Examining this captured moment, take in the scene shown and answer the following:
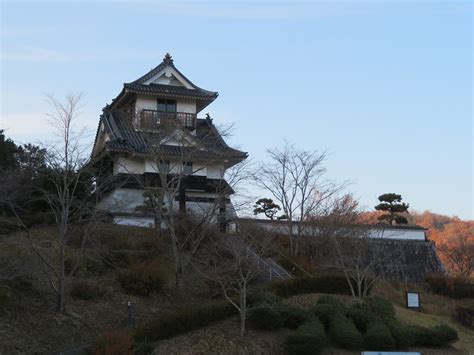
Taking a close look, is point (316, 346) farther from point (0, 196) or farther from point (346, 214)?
point (346, 214)

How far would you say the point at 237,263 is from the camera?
18.6 m

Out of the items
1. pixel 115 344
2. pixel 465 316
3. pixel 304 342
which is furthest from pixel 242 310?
pixel 465 316

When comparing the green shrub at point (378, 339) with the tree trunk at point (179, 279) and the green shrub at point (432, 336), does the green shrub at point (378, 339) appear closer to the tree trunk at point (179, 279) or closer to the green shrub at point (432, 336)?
the green shrub at point (432, 336)

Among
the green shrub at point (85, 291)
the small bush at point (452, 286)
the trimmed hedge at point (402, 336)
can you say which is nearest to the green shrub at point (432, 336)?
the trimmed hedge at point (402, 336)

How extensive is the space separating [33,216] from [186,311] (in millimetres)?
11145

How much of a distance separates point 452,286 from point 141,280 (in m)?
15.2

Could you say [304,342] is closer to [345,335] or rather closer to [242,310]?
[345,335]

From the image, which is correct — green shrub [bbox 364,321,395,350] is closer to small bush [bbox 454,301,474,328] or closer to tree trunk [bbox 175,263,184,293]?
tree trunk [bbox 175,263,184,293]

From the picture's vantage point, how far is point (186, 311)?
664 inches

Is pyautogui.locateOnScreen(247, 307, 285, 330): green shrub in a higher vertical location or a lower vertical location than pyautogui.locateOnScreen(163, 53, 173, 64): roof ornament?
lower

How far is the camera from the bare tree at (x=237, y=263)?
58.0ft

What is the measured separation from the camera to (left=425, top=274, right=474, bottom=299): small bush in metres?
28.0

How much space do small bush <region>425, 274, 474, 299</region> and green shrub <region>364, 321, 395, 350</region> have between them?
11664mm

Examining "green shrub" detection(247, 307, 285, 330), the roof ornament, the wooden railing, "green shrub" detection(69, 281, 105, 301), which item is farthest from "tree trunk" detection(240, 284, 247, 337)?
the roof ornament
